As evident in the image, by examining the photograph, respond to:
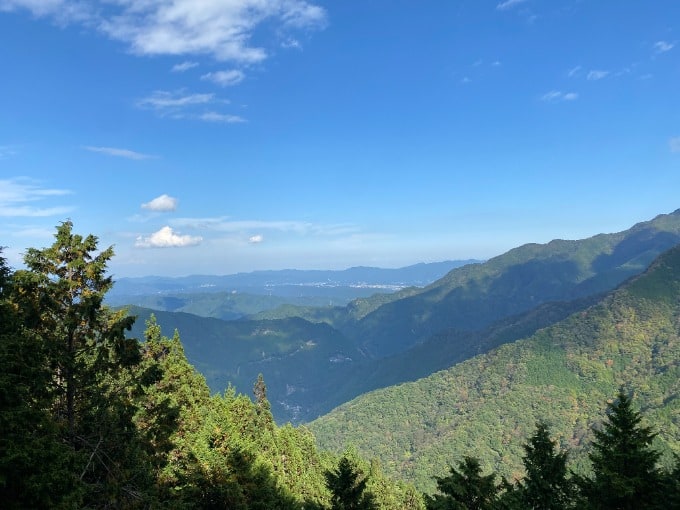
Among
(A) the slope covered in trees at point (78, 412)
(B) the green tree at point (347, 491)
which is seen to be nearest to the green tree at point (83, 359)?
(A) the slope covered in trees at point (78, 412)

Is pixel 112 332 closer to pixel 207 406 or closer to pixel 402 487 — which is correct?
pixel 207 406

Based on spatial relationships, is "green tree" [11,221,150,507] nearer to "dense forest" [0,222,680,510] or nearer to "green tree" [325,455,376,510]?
"dense forest" [0,222,680,510]

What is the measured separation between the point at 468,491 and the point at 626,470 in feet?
21.4

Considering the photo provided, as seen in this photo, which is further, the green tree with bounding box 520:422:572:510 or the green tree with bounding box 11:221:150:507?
the green tree with bounding box 520:422:572:510

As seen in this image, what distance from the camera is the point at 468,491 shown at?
67.7 feet

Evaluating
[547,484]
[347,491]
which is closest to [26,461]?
[347,491]

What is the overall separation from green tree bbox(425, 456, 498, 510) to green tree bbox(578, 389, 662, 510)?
4.13m

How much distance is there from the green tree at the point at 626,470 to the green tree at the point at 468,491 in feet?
13.6

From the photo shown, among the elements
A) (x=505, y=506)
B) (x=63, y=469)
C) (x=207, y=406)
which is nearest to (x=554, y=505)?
(x=505, y=506)

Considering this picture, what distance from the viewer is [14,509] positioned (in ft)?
35.0

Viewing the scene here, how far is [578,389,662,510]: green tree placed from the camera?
18016 mm

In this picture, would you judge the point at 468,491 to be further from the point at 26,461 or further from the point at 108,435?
the point at 26,461

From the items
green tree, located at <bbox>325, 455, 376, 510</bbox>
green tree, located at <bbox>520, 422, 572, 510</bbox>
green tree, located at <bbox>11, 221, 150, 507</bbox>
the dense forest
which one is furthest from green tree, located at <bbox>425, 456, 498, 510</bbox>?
green tree, located at <bbox>11, 221, 150, 507</bbox>

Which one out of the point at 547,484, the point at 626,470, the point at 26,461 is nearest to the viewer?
the point at 26,461
